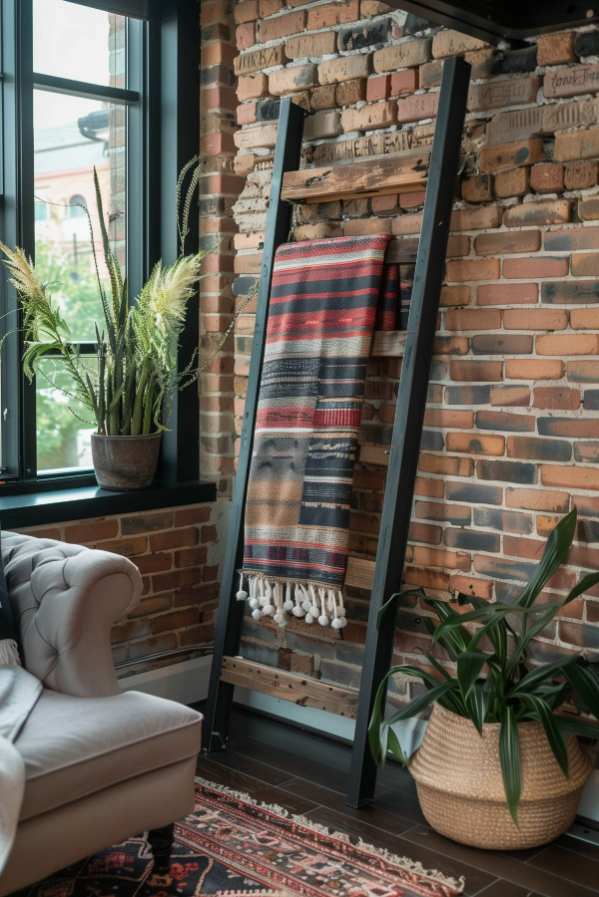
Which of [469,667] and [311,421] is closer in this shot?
[469,667]

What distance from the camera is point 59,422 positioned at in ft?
12.3

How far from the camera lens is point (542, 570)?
9.29ft

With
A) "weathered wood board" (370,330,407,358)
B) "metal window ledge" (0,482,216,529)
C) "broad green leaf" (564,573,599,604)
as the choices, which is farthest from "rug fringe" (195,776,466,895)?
"weathered wood board" (370,330,407,358)

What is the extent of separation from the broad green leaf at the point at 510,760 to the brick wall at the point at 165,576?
147cm

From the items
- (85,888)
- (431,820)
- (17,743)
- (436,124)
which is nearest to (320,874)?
(431,820)

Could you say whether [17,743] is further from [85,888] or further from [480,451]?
[480,451]

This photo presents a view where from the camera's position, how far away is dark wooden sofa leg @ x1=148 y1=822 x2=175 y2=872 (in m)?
2.63

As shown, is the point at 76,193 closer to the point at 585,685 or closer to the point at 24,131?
the point at 24,131

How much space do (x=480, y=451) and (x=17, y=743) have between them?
1.54 metres

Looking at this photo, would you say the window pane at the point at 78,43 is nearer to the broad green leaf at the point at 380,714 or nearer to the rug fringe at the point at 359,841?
the broad green leaf at the point at 380,714

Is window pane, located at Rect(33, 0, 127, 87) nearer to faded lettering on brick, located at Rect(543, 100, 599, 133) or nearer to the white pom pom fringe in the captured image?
faded lettering on brick, located at Rect(543, 100, 599, 133)

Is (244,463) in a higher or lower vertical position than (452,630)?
higher

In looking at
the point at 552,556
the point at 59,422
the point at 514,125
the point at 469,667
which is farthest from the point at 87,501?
the point at 514,125

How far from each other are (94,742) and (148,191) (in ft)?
7.11
